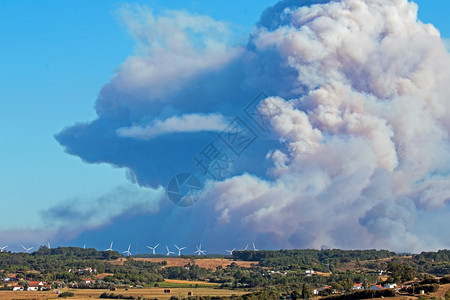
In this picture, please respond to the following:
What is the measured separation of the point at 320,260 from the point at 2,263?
67578 mm

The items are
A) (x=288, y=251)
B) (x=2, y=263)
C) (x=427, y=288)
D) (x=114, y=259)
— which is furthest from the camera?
(x=288, y=251)

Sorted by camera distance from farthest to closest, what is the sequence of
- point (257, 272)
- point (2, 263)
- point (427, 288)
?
point (2, 263), point (257, 272), point (427, 288)

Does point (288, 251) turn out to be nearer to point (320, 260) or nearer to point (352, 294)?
point (320, 260)

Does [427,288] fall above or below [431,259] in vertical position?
below

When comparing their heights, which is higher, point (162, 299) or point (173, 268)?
point (173, 268)

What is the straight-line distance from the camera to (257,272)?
124375mm

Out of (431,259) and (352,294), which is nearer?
(352,294)

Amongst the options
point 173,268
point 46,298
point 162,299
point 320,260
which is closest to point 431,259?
point 320,260

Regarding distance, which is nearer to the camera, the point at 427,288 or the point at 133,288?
the point at 427,288

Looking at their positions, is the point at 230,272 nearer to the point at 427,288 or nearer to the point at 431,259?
the point at 431,259

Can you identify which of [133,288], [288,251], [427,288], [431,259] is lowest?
[427,288]

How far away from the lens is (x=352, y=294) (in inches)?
2660

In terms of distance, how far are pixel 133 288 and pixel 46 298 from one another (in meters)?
22.6

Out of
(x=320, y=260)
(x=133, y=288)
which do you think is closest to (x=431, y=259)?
(x=320, y=260)
